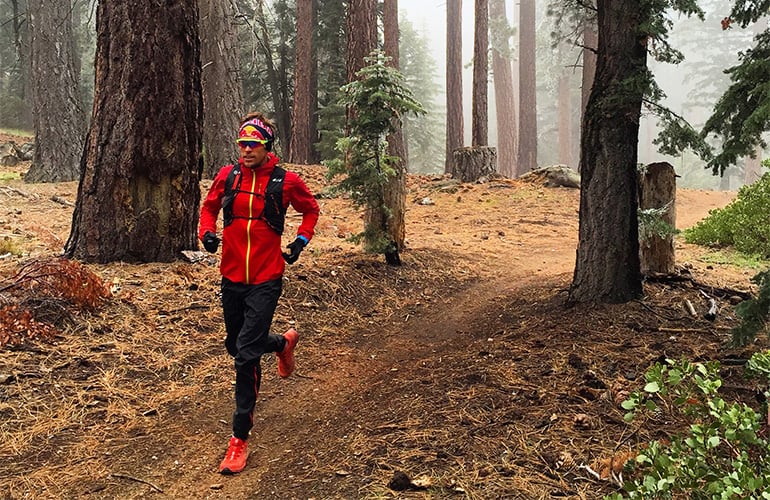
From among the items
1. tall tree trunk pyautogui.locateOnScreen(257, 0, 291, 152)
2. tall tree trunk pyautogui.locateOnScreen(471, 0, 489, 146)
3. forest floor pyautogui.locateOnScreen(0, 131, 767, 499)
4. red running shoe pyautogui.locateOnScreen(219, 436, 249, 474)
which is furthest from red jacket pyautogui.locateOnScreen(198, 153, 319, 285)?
tall tree trunk pyautogui.locateOnScreen(257, 0, 291, 152)

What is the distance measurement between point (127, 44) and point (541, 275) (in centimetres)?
653

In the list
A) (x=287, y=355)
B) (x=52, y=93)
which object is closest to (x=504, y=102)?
(x=52, y=93)

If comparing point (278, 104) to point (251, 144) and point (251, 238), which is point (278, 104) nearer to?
point (251, 144)

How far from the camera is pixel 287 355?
4770 millimetres

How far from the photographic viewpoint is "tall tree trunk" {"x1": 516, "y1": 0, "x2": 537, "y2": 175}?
26500mm

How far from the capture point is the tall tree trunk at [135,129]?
21.2ft

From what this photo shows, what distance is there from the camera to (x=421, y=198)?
15781mm

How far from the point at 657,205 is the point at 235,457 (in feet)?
18.4

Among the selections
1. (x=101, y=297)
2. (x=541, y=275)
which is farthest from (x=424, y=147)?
(x=101, y=297)

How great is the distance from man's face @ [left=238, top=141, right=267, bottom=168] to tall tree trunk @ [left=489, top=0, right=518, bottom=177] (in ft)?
84.3

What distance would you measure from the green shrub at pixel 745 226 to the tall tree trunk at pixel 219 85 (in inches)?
423

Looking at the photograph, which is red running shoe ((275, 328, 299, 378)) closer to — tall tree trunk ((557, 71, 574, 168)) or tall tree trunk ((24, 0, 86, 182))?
tall tree trunk ((24, 0, 86, 182))

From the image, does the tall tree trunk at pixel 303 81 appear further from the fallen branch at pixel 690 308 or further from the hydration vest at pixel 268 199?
the hydration vest at pixel 268 199

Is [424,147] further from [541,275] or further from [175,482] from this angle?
[175,482]
